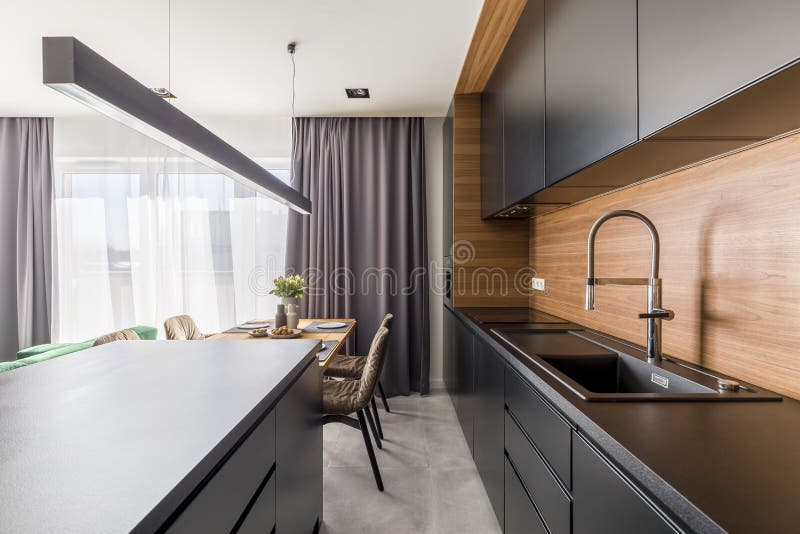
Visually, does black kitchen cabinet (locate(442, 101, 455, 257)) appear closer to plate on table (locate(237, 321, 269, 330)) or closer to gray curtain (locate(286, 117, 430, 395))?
gray curtain (locate(286, 117, 430, 395))

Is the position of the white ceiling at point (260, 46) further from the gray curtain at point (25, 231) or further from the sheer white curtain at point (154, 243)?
the sheer white curtain at point (154, 243)

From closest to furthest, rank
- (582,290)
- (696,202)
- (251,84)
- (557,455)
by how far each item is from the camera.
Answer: (557,455)
(696,202)
(582,290)
(251,84)

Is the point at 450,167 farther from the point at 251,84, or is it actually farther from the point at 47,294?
the point at 47,294

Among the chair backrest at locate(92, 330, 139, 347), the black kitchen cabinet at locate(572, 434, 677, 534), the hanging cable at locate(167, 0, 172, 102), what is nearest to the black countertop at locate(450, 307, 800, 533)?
the black kitchen cabinet at locate(572, 434, 677, 534)

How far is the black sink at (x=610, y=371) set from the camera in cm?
102

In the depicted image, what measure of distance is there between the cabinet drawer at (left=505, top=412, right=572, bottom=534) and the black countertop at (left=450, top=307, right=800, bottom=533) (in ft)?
0.81

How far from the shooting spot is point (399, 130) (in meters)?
3.79

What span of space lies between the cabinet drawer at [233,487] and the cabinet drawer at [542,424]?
2.56 feet

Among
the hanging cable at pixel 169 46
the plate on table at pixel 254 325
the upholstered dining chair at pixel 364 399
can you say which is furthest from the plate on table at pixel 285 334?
the hanging cable at pixel 169 46

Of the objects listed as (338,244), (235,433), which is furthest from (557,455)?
(338,244)

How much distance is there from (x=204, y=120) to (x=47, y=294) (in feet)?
7.38

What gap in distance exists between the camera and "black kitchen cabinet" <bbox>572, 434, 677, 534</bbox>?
704 millimetres

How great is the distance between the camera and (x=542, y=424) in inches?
47.9

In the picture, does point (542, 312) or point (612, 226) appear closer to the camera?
point (612, 226)
